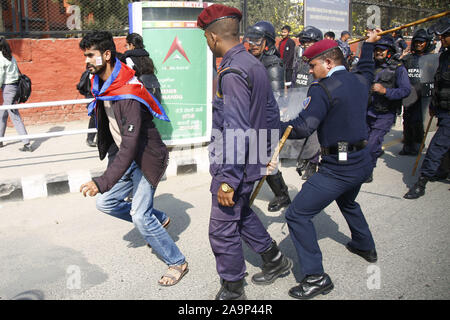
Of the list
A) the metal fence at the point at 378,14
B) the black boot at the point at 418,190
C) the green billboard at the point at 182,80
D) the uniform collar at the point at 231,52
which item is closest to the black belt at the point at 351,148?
the uniform collar at the point at 231,52

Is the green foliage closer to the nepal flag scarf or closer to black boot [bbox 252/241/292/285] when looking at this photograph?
the nepal flag scarf

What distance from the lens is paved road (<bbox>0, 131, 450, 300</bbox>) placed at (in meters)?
3.37

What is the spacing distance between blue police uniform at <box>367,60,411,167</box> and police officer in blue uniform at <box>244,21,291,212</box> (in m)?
1.27

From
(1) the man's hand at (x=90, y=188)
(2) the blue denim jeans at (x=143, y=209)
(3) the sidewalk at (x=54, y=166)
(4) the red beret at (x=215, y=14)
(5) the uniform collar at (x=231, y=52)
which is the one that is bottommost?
(3) the sidewalk at (x=54, y=166)

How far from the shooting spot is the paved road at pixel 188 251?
3.37 m

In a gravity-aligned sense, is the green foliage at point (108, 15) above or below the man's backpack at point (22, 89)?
above

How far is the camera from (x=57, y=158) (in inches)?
266

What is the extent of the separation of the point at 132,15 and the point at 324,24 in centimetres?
829

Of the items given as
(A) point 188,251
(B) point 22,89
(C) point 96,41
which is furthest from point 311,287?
(B) point 22,89

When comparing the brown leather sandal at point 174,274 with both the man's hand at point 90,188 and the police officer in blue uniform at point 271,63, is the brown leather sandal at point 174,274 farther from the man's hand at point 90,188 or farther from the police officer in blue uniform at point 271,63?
the police officer in blue uniform at point 271,63

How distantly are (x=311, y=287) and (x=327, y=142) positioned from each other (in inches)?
42.6

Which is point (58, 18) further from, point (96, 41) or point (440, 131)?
point (440, 131)

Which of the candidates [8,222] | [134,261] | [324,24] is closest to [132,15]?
[8,222]

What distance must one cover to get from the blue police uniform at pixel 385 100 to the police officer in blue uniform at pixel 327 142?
2.48 meters
